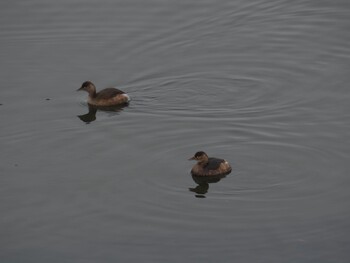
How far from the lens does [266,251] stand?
13891 millimetres

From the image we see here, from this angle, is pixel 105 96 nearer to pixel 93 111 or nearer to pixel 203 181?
pixel 93 111

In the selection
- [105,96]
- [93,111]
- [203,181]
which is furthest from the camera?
[93,111]

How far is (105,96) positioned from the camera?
20.1 m

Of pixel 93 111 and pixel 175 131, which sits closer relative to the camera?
pixel 175 131

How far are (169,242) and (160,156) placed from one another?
126 inches

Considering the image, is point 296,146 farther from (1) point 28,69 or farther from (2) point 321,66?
(1) point 28,69

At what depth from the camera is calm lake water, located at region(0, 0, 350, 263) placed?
14555 mm

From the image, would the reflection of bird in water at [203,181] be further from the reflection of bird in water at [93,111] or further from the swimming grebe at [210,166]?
the reflection of bird in water at [93,111]

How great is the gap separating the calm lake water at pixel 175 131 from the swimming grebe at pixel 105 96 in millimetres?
220

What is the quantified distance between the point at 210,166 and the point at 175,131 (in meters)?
2.04

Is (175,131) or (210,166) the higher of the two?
(175,131)

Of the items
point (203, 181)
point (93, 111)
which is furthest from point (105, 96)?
point (203, 181)

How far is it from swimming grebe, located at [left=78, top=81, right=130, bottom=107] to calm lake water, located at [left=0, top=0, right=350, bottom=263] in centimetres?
22

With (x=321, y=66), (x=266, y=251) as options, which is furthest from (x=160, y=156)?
(x=321, y=66)
